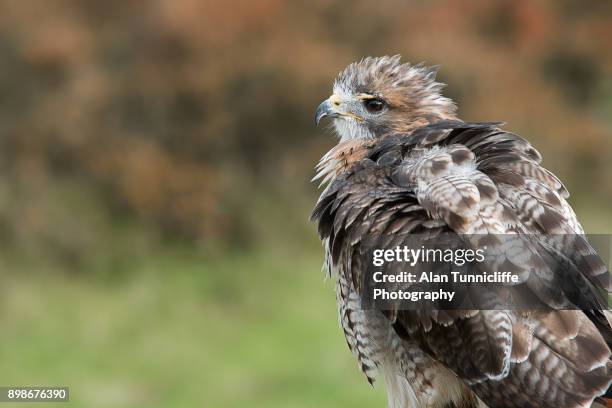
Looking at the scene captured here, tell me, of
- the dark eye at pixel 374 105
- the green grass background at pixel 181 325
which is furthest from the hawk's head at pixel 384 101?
the green grass background at pixel 181 325

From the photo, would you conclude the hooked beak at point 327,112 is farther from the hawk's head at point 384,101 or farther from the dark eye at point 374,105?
the dark eye at point 374,105

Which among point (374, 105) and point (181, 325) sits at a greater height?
point (181, 325)

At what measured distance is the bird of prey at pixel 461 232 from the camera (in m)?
4.23

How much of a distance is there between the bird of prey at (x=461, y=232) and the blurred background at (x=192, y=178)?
6164 mm

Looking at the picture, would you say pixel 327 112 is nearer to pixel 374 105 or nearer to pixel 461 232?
pixel 374 105

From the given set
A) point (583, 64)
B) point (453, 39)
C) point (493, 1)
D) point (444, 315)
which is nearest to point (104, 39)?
point (453, 39)

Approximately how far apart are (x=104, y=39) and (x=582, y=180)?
821 cm

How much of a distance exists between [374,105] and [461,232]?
5.32ft

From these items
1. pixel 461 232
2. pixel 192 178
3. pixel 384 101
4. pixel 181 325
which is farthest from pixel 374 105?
pixel 192 178

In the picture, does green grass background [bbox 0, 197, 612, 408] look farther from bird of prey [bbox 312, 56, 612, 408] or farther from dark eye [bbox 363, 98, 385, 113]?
bird of prey [bbox 312, 56, 612, 408]

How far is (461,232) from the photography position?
14.5ft

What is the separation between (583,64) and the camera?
2153cm

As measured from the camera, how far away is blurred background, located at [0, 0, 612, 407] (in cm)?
1212

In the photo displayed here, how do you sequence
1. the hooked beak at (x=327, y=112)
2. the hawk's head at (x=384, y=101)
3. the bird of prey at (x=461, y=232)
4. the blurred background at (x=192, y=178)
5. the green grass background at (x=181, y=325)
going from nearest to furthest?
the bird of prey at (x=461, y=232), the hawk's head at (x=384, y=101), the hooked beak at (x=327, y=112), the green grass background at (x=181, y=325), the blurred background at (x=192, y=178)
